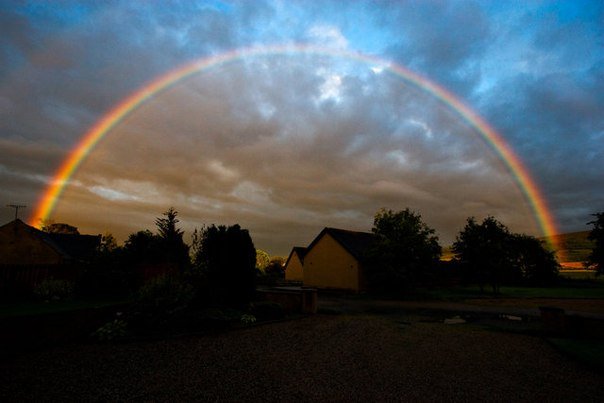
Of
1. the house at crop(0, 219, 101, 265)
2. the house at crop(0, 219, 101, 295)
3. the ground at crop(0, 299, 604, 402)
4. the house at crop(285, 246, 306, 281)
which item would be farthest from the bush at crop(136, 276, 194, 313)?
the house at crop(285, 246, 306, 281)

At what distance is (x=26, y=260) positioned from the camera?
108ft

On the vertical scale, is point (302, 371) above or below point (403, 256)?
below

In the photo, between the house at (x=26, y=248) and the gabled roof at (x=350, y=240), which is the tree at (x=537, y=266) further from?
the house at (x=26, y=248)

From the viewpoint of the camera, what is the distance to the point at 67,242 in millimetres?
38719

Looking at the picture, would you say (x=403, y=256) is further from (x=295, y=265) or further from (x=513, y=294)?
(x=295, y=265)

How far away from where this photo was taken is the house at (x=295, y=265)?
5506 cm

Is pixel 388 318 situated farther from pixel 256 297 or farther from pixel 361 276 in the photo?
pixel 361 276

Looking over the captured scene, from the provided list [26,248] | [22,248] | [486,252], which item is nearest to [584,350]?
[486,252]

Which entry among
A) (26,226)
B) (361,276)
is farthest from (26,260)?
(361,276)

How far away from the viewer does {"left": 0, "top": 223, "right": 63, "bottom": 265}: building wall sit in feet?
108

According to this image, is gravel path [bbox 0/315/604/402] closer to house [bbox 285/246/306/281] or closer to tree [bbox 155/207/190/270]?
tree [bbox 155/207/190/270]

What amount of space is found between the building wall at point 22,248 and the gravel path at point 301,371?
97.0ft

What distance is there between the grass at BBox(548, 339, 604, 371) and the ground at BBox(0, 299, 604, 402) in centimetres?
26

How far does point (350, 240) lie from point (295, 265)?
63.0ft
